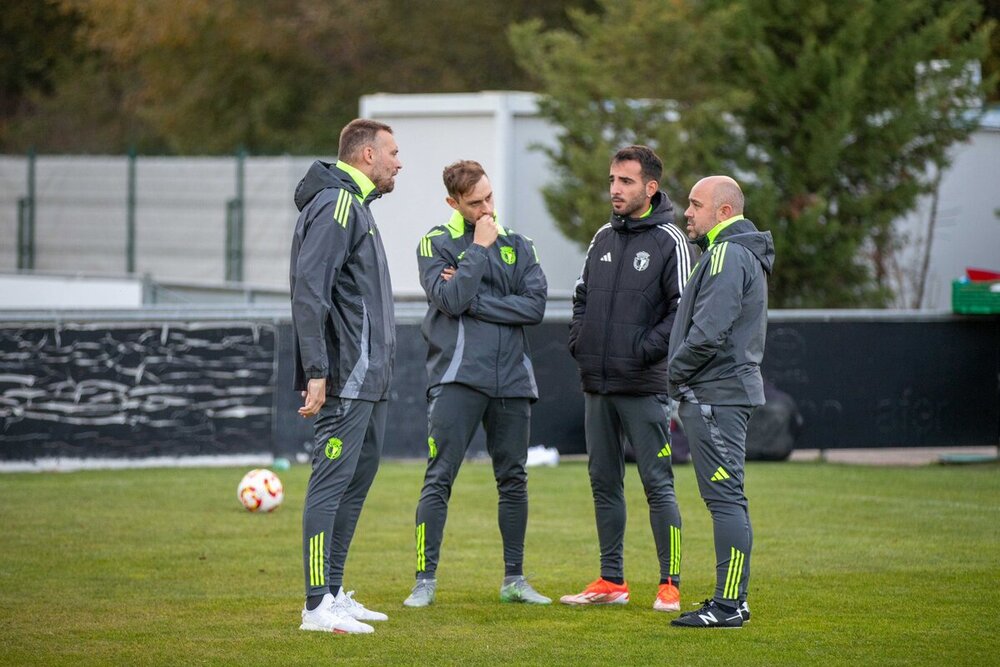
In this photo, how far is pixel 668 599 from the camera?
7.23m

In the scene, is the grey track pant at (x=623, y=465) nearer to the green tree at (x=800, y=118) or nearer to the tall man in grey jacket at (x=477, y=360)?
the tall man in grey jacket at (x=477, y=360)

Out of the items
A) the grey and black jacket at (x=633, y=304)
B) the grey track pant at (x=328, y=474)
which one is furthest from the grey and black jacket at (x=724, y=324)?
the grey track pant at (x=328, y=474)

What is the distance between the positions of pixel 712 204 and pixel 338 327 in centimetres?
180

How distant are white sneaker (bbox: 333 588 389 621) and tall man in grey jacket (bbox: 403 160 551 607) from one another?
1.28ft

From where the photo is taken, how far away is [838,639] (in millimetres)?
6551

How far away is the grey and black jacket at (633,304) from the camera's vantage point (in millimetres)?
7277

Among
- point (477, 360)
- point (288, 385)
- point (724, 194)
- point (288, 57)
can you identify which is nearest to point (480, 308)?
point (477, 360)

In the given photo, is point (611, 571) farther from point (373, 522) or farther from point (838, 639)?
point (373, 522)

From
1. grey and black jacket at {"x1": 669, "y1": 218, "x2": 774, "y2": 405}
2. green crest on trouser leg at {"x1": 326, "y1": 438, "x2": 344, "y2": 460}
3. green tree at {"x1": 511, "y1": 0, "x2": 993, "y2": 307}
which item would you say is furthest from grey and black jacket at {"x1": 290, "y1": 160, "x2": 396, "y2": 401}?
green tree at {"x1": 511, "y1": 0, "x2": 993, "y2": 307}

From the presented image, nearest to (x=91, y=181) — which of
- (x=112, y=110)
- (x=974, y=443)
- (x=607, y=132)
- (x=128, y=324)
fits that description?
(x=607, y=132)

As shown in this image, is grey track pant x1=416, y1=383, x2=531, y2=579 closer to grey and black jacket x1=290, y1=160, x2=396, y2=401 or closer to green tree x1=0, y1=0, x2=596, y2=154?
grey and black jacket x1=290, y1=160, x2=396, y2=401

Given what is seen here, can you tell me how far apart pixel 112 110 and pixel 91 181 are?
753 inches

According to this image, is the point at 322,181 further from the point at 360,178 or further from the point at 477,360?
the point at 477,360

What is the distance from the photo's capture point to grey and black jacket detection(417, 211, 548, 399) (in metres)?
7.30
